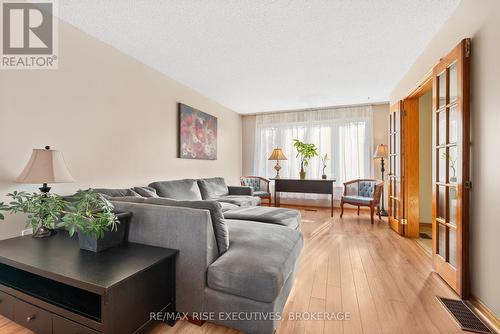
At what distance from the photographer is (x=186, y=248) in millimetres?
1476

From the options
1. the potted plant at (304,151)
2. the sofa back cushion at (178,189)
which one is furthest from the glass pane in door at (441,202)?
the sofa back cushion at (178,189)

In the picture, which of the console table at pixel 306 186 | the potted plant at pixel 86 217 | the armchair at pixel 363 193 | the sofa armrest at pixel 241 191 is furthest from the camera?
the console table at pixel 306 186

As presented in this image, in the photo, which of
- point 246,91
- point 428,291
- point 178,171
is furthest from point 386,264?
point 246,91

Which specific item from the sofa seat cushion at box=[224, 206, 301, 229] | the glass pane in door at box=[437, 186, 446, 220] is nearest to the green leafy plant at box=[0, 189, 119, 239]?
the sofa seat cushion at box=[224, 206, 301, 229]

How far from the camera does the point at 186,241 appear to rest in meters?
1.48

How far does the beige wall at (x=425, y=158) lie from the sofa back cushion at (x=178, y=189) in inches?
147

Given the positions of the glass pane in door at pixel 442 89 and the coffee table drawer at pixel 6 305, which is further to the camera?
the glass pane in door at pixel 442 89

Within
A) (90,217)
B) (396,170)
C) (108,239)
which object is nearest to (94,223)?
(90,217)

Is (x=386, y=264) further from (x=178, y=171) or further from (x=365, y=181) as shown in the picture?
(x=178, y=171)

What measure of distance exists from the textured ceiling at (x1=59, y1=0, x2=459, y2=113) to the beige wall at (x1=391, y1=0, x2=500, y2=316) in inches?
21.4

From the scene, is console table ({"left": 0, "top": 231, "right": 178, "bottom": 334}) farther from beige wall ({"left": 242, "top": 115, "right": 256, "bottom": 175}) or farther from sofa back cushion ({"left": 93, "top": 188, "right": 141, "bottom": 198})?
beige wall ({"left": 242, "top": 115, "right": 256, "bottom": 175})

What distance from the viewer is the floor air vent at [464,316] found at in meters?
1.45

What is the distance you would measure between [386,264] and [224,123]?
4.12 m

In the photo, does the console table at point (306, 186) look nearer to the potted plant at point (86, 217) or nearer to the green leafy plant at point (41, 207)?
the potted plant at point (86, 217)
